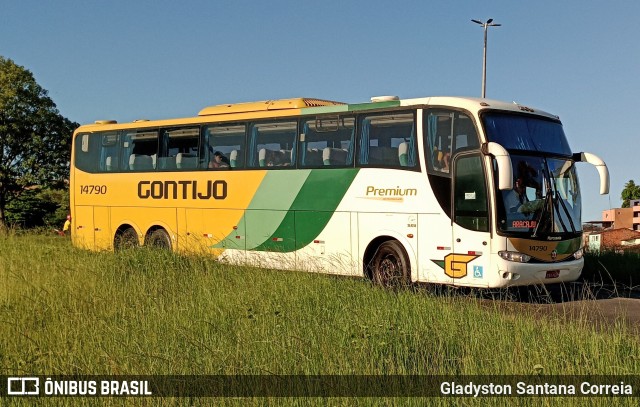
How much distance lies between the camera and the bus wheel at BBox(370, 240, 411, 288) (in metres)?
14.4

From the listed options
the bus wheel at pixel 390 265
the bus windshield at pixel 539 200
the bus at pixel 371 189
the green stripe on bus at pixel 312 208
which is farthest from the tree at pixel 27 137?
the bus windshield at pixel 539 200

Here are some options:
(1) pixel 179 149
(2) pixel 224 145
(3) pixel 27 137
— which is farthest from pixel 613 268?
(3) pixel 27 137

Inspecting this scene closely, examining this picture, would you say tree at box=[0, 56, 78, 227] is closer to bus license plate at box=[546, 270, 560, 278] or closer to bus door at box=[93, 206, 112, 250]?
bus door at box=[93, 206, 112, 250]

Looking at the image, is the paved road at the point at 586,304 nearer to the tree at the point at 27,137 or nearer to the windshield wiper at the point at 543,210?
the windshield wiper at the point at 543,210

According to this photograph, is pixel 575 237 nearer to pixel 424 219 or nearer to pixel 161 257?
pixel 424 219

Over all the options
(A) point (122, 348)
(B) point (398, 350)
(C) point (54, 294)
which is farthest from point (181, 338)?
(C) point (54, 294)

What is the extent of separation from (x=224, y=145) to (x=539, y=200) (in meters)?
7.62

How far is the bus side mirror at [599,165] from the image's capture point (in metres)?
14.4

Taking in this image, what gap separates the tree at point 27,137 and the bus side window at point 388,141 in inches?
1620

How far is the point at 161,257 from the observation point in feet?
53.5

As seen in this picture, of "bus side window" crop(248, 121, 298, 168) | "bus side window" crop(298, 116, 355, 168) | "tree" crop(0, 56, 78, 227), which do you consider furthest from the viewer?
"tree" crop(0, 56, 78, 227)

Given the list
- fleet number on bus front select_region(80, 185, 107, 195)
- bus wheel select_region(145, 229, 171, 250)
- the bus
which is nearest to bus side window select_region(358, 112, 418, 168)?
the bus

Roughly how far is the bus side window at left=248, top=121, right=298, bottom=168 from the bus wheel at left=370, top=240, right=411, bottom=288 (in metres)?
2.91

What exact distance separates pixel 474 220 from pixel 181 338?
20.1 feet
